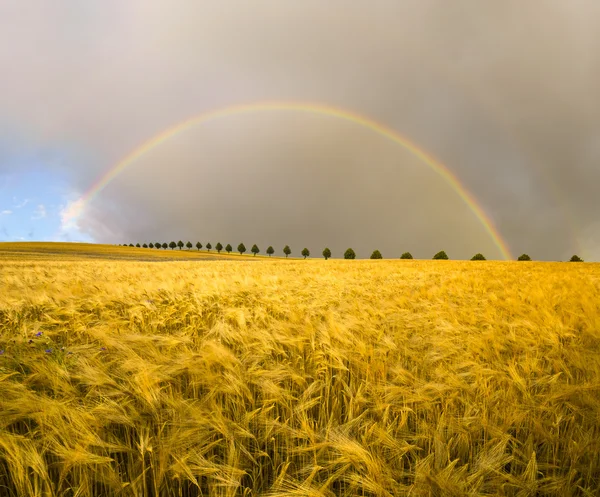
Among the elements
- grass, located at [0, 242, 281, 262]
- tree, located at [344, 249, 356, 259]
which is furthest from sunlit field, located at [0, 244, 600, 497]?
tree, located at [344, 249, 356, 259]

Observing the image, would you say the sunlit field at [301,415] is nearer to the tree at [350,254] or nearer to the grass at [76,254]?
the grass at [76,254]

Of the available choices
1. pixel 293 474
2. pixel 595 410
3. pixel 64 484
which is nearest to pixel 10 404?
pixel 64 484

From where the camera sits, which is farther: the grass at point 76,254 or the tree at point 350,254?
the tree at point 350,254

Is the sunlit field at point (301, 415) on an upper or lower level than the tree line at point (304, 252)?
lower

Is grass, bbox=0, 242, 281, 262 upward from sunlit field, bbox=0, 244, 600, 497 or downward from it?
upward

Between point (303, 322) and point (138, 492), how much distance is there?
8.09 ft

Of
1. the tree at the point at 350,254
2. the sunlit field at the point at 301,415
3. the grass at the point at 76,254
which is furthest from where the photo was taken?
the tree at the point at 350,254

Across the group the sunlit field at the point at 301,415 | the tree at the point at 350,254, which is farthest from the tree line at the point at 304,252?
the sunlit field at the point at 301,415

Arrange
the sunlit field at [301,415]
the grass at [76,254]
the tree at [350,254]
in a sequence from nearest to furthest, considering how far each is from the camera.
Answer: the sunlit field at [301,415] < the grass at [76,254] < the tree at [350,254]

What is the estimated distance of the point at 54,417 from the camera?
1400 millimetres

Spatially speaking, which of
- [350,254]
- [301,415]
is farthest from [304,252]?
[301,415]

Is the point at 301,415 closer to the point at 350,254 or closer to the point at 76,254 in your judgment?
the point at 76,254

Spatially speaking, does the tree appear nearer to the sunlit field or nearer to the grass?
the grass

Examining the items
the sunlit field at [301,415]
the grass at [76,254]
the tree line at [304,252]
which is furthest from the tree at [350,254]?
the sunlit field at [301,415]
